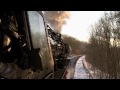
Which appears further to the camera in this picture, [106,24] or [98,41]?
[98,41]

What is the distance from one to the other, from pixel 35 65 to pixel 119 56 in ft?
132

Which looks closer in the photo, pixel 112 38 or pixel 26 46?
pixel 26 46
